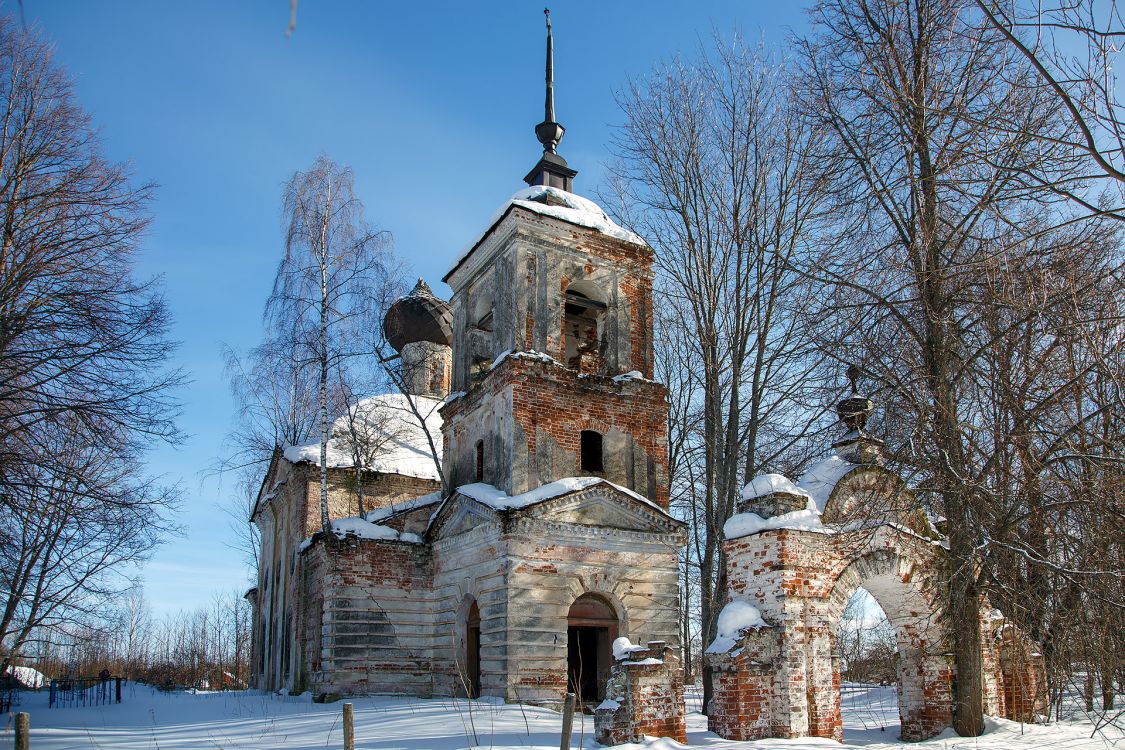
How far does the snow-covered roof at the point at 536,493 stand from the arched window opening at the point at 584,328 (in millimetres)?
3211

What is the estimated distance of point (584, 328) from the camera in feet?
65.4

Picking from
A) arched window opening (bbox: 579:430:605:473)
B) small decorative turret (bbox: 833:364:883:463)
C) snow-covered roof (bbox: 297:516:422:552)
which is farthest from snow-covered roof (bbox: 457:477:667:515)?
small decorative turret (bbox: 833:364:883:463)

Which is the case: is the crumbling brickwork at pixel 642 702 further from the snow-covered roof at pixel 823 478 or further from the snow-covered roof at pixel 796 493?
the snow-covered roof at pixel 823 478

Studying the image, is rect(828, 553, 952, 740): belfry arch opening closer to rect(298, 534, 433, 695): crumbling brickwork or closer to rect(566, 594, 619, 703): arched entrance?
rect(566, 594, 619, 703): arched entrance

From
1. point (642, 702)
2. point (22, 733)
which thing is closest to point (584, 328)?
point (642, 702)

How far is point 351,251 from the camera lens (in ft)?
65.0

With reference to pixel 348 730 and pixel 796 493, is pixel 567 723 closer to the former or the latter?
pixel 348 730

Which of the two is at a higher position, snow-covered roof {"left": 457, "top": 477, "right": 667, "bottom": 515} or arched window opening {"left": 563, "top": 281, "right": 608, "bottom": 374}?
arched window opening {"left": 563, "top": 281, "right": 608, "bottom": 374}

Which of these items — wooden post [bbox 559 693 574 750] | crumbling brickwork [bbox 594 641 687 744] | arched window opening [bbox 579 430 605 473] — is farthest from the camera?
arched window opening [bbox 579 430 605 473]

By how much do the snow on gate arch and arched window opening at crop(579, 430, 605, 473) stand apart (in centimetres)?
619

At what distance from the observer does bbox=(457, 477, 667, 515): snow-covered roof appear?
15477 millimetres

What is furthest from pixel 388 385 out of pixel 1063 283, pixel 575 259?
pixel 1063 283

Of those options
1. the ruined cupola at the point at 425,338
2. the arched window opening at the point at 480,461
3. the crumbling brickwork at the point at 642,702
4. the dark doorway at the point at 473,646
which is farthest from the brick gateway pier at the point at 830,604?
the ruined cupola at the point at 425,338

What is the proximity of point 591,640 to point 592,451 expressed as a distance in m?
3.81
